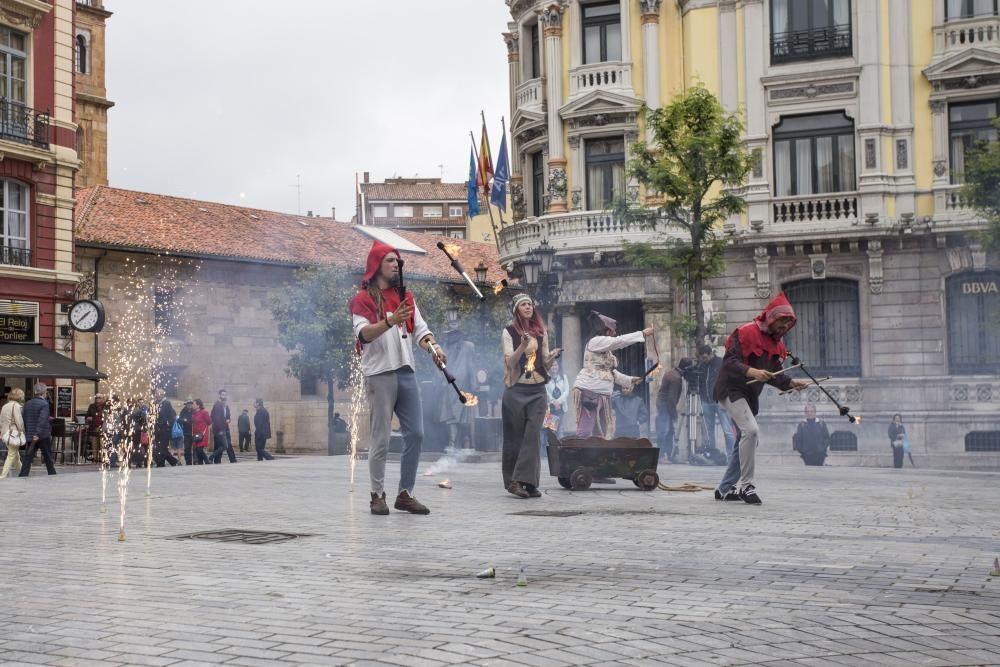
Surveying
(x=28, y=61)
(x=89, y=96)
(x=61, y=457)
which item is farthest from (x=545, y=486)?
(x=89, y=96)

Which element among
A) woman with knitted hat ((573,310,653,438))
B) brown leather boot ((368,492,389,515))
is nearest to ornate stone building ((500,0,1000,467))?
woman with knitted hat ((573,310,653,438))

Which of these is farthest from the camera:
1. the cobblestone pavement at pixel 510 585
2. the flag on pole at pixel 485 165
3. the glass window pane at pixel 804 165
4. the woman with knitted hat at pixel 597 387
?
the flag on pole at pixel 485 165

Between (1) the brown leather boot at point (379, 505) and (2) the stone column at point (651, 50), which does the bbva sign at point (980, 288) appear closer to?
(2) the stone column at point (651, 50)

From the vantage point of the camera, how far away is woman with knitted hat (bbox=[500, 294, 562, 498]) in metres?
11.2

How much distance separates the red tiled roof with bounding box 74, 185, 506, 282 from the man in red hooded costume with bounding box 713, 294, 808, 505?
1201 inches

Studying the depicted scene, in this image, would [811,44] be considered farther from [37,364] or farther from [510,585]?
[510,585]

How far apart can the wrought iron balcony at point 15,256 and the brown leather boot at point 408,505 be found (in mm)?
22360

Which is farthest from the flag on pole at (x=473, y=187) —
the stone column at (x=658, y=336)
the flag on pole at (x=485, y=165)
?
the stone column at (x=658, y=336)

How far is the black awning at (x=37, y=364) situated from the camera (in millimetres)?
27953

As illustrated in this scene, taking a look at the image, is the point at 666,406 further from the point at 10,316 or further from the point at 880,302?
the point at 10,316

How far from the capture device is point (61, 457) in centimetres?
2791

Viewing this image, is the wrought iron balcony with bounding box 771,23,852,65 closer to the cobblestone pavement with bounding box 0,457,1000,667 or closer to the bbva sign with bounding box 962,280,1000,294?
the bbva sign with bounding box 962,280,1000,294

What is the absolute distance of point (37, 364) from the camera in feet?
94.2

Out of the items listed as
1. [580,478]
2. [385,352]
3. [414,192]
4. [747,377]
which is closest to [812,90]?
[580,478]
